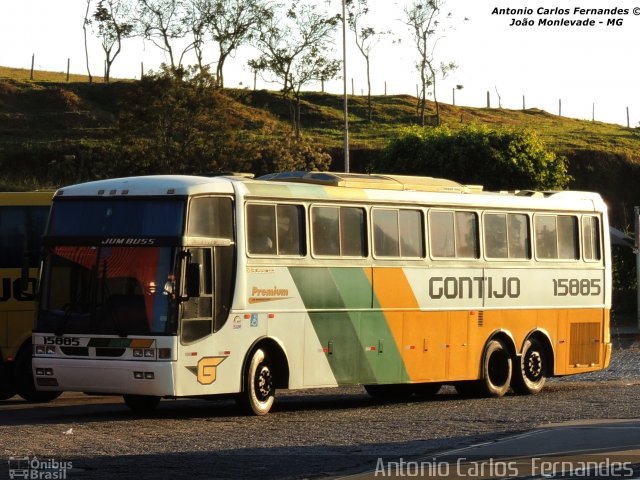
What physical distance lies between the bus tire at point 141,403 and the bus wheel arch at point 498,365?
6.00 meters

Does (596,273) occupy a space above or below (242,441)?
above

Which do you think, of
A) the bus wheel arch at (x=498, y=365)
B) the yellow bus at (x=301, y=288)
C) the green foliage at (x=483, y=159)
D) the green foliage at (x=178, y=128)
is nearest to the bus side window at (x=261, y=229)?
the yellow bus at (x=301, y=288)

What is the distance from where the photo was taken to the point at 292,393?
25.1m

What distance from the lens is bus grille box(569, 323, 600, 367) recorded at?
81.0 ft

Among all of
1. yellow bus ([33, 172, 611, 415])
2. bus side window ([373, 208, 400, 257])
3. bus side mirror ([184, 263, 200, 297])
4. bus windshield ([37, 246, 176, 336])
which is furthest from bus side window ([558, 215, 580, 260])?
bus windshield ([37, 246, 176, 336])

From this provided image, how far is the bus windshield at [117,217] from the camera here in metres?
17.9

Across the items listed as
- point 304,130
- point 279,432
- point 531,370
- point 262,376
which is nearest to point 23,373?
point 262,376

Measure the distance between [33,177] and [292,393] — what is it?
4852 cm

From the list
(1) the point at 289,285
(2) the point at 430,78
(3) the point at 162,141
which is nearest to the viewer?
(1) the point at 289,285

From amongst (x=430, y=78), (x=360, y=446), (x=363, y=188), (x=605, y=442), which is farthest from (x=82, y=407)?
(x=430, y=78)

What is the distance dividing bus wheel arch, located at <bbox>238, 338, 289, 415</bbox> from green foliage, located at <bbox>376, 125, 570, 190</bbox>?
155 feet

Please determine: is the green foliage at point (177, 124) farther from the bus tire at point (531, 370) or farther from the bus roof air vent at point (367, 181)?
the bus roof air vent at point (367, 181)

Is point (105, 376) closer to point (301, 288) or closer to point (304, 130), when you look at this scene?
point (301, 288)

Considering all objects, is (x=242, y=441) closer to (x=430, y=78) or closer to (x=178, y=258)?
(x=178, y=258)
